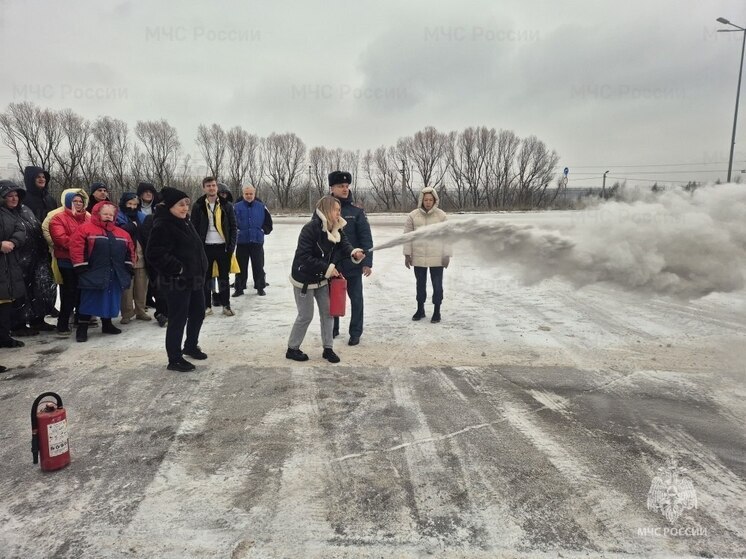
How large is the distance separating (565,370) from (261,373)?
3392 mm

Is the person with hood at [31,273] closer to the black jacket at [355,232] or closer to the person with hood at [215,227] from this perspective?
the person with hood at [215,227]

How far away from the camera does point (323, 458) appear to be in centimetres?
340

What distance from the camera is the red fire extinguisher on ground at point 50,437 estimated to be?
3113mm

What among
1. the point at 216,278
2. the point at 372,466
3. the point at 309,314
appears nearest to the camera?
the point at 372,466

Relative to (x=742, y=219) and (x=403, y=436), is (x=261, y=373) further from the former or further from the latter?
(x=742, y=219)

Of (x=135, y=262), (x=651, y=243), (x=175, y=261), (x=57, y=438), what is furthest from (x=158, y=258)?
(x=651, y=243)

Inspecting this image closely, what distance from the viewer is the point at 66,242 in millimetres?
5984

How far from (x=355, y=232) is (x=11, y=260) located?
4173 mm

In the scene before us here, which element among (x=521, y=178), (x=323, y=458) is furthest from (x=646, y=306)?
(x=521, y=178)

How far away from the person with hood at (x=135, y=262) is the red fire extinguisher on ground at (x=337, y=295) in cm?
334

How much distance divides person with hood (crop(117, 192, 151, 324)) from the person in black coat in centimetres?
210

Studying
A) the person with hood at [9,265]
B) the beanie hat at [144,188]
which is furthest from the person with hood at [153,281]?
the person with hood at [9,265]

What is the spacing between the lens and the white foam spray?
436 cm

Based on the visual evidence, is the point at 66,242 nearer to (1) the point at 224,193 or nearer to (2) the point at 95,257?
(2) the point at 95,257
